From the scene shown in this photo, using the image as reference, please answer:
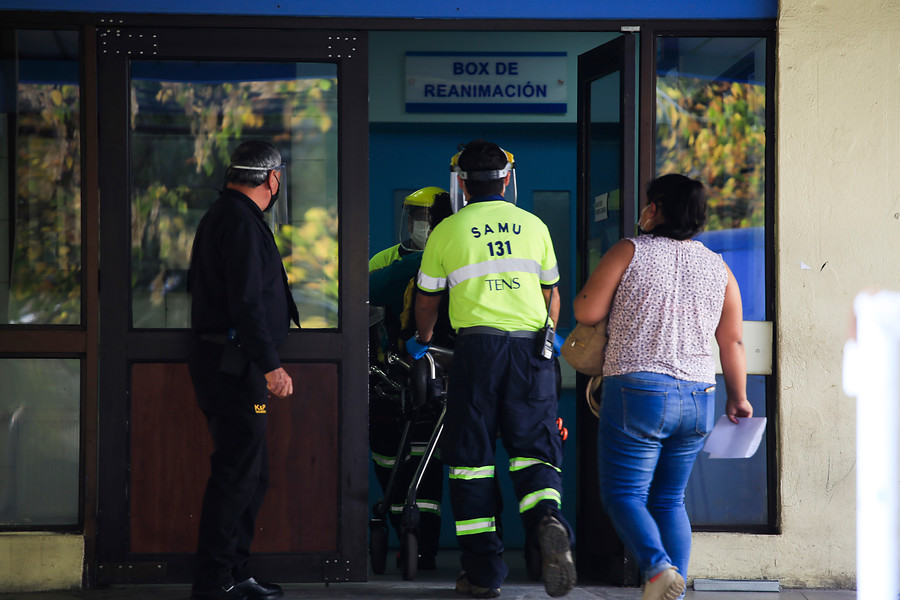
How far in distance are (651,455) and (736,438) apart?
0.42 m

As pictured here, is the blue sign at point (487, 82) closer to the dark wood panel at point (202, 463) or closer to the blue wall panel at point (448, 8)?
the blue wall panel at point (448, 8)

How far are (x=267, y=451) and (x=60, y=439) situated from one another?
3.33ft

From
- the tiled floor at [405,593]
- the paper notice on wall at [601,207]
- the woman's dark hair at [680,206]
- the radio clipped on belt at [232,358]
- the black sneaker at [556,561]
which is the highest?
the paper notice on wall at [601,207]

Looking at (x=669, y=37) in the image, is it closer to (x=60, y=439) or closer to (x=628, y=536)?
(x=628, y=536)

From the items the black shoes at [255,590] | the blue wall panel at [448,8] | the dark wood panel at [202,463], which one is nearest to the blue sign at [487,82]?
the blue wall panel at [448,8]

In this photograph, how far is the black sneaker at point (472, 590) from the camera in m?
4.16

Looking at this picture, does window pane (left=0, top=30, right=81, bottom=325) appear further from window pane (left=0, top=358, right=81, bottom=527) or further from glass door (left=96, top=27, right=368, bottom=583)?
window pane (left=0, top=358, right=81, bottom=527)

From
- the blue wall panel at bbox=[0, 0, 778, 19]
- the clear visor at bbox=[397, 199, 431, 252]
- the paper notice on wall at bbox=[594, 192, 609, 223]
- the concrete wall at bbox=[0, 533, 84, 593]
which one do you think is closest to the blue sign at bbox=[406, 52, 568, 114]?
the clear visor at bbox=[397, 199, 431, 252]

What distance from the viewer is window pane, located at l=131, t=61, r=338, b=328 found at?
443cm

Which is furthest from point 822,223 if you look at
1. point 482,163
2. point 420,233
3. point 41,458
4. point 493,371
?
point 41,458

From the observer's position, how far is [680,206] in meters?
3.46

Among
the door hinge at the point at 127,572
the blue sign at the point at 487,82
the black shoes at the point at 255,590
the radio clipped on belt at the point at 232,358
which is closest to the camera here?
the radio clipped on belt at the point at 232,358

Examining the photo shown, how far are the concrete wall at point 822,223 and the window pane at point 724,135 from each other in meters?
0.14

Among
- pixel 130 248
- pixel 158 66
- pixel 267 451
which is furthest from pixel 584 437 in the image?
pixel 158 66
